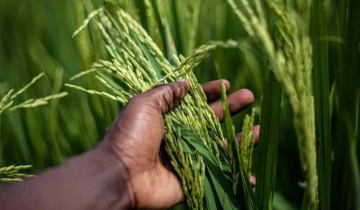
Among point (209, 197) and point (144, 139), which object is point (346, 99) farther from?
point (144, 139)

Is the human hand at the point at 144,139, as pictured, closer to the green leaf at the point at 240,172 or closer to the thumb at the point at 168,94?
the thumb at the point at 168,94

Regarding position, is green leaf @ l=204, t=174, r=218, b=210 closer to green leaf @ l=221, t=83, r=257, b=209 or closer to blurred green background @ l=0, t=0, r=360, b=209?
green leaf @ l=221, t=83, r=257, b=209

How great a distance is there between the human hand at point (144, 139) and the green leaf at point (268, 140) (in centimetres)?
32

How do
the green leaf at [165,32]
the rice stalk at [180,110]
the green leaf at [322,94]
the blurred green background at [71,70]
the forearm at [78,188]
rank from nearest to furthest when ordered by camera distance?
1. the green leaf at [322,94]
2. the rice stalk at [180,110]
3. the forearm at [78,188]
4. the green leaf at [165,32]
5. the blurred green background at [71,70]

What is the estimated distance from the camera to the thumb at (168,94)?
1.04 metres

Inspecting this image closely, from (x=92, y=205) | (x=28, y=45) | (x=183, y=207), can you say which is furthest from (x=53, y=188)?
(x=28, y=45)

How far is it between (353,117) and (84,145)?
1028 millimetres

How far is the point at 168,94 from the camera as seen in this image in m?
1.06

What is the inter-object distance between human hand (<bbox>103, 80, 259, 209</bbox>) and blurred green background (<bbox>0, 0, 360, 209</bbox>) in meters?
0.25

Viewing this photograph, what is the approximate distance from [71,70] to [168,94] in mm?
554

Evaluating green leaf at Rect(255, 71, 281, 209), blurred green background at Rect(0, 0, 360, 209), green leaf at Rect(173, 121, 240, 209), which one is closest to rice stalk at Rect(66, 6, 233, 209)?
green leaf at Rect(173, 121, 240, 209)

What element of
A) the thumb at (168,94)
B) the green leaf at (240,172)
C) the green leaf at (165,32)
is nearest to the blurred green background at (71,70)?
the green leaf at (165,32)

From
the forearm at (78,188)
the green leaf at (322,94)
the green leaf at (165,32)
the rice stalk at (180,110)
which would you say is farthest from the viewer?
the green leaf at (165,32)

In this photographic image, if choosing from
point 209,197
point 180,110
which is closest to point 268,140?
point 209,197
